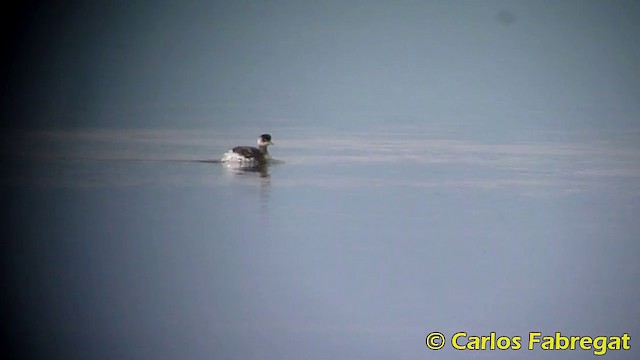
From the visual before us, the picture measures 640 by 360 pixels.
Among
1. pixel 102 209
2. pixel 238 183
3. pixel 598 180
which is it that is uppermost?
pixel 598 180

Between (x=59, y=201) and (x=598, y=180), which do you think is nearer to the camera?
(x=59, y=201)

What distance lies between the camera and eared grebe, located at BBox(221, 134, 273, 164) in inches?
177

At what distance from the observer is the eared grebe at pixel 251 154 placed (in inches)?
177

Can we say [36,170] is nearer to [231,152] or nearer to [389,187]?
[231,152]

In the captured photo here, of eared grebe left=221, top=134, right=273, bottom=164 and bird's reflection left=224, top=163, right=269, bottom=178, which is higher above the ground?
eared grebe left=221, top=134, right=273, bottom=164

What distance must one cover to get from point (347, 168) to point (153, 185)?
0.94 metres

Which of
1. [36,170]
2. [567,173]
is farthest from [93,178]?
[567,173]

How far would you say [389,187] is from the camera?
434 cm

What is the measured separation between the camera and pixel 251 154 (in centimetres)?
448

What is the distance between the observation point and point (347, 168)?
14.9 feet

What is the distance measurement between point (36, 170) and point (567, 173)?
2530mm

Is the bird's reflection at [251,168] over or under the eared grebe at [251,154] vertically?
under

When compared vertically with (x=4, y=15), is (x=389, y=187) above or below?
below

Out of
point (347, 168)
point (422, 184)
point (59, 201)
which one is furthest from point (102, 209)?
point (422, 184)
